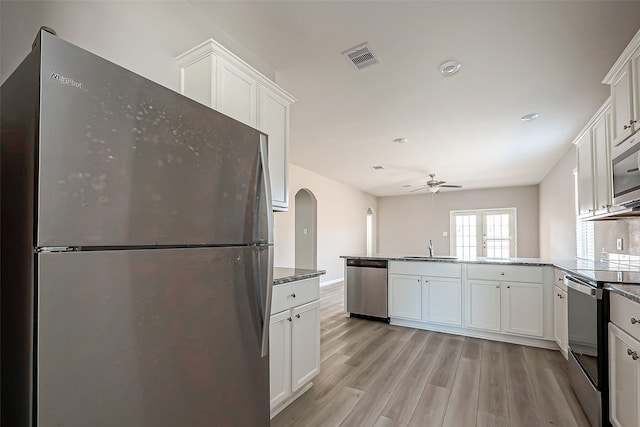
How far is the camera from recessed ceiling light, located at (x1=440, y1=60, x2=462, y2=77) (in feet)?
8.39

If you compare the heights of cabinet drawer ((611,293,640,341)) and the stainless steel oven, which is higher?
cabinet drawer ((611,293,640,341))

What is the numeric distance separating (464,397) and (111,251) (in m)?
2.53

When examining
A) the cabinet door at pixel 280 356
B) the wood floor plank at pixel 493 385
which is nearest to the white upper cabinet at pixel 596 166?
the wood floor plank at pixel 493 385

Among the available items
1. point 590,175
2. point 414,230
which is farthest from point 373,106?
point 414,230

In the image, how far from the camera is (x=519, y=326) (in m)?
3.36

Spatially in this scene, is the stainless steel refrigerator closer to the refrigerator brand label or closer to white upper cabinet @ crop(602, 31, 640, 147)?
the refrigerator brand label

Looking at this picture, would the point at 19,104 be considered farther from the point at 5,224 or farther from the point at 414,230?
the point at 414,230

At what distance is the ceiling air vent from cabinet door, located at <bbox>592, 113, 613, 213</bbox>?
208cm

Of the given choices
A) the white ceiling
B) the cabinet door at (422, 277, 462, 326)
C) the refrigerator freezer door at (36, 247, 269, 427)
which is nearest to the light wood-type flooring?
the cabinet door at (422, 277, 462, 326)

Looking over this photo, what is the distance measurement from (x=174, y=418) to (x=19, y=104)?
1.01 meters

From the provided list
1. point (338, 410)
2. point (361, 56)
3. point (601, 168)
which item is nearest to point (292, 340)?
point (338, 410)

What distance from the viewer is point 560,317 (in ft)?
9.70

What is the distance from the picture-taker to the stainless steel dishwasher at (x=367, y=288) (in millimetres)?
4195

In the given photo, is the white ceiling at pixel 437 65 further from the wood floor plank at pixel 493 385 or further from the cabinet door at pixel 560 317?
the wood floor plank at pixel 493 385
